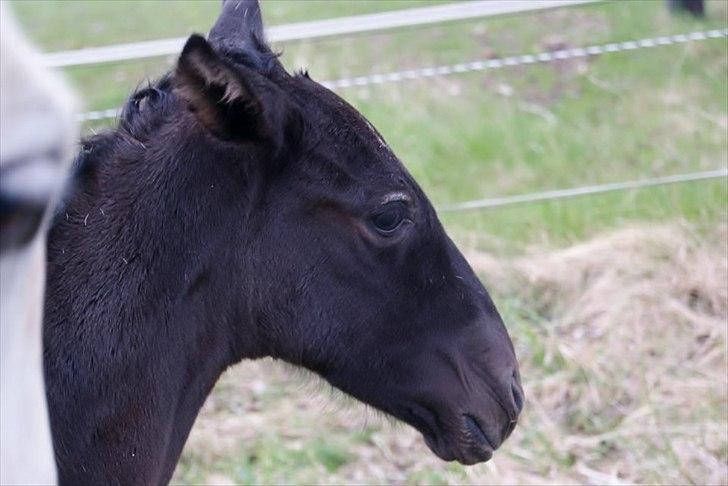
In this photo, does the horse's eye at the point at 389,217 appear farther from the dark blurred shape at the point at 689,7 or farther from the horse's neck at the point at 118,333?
the dark blurred shape at the point at 689,7

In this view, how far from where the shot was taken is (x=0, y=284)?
115 cm

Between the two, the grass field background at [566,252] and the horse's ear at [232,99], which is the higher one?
the horse's ear at [232,99]

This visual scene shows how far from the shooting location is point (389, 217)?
256cm

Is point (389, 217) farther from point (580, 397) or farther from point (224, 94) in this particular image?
point (580, 397)

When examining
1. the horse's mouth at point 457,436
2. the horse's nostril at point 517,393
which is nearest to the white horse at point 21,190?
the horse's mouth at point 457,436

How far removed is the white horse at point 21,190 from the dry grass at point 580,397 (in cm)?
259

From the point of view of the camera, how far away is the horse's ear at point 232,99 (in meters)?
2.24

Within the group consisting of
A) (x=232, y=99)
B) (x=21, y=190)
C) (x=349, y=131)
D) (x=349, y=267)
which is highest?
(x=21, y=190)

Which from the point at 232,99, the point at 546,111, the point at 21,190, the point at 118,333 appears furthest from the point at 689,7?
the point at 21,190

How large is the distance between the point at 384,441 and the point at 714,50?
13.4 ft

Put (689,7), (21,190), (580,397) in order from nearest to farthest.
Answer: (21,190), (580,397), (689,7)

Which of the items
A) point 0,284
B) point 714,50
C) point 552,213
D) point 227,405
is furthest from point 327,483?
point 714,50

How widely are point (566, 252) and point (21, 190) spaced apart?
451 centimetres

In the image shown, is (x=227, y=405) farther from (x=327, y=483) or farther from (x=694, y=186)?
(x=694, y=186)
